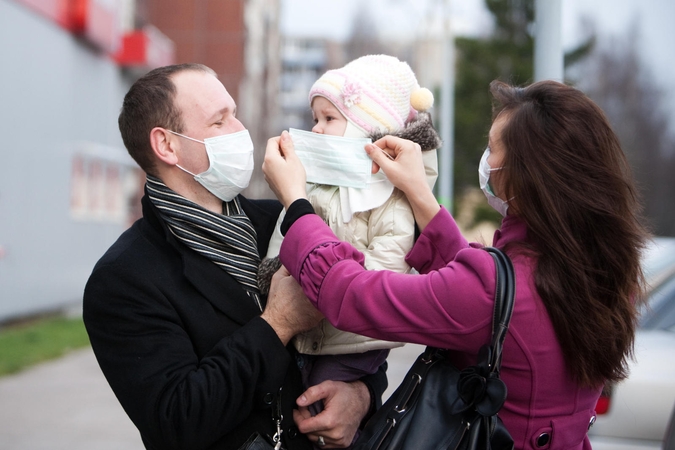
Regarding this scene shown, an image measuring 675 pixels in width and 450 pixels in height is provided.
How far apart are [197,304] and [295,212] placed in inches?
17.5

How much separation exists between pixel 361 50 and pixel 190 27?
19.2 meters

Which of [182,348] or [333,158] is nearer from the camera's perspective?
[182,348]

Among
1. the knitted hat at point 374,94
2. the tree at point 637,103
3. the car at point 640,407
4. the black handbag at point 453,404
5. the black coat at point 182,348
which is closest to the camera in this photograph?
the black handbag at point 453,404

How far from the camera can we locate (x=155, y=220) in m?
2.65

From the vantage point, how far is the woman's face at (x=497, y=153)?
7.49 ft

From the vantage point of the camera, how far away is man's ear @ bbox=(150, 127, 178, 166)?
8.91ft

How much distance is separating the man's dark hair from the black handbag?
1185 millimetres

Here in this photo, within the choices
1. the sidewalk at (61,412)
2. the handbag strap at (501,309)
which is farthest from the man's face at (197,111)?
the sidewalk at (61,412)

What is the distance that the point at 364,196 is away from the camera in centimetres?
267

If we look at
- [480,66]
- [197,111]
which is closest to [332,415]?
[197,111]

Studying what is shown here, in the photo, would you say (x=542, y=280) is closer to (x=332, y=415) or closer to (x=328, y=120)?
(x=332, y=415)

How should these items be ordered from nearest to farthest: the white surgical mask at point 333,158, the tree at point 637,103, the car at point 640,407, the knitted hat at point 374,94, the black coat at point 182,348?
the black coat at point 182,348
the white surgical mask at point 333,158
the knitted hat at point 374,94
the car at point 640,407
the tree at point 637,103

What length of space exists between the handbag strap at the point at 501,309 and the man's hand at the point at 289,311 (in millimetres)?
614

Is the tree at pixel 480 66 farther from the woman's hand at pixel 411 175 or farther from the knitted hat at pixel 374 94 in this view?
the woman's hand at pixel 411 175
